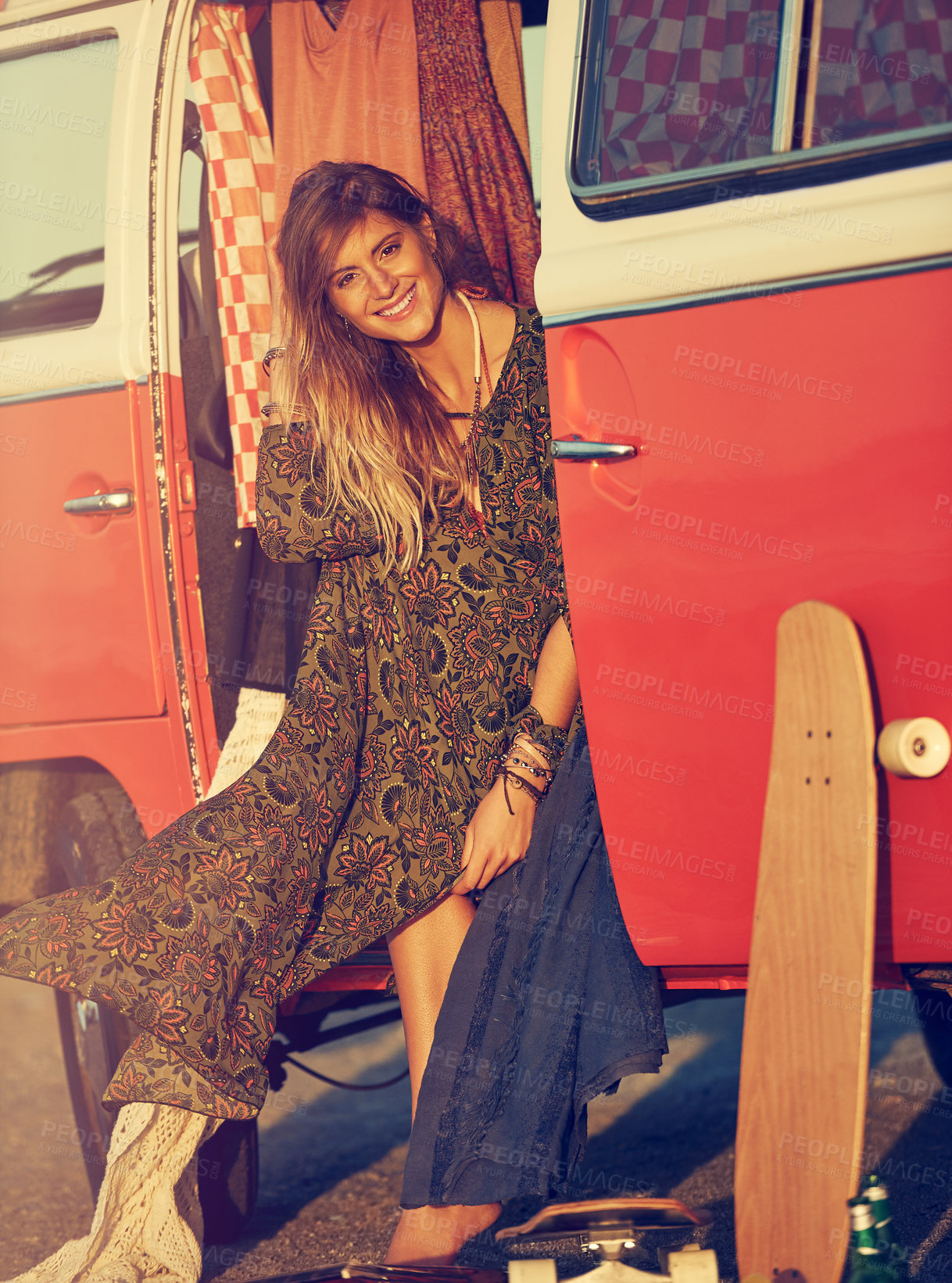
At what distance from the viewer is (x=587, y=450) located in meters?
1.86

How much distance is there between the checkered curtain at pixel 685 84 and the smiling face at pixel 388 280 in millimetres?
501

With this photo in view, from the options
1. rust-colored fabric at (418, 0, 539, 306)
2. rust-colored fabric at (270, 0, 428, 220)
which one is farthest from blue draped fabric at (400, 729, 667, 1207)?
rust-colored fabric at (270, 0, 428, 220)

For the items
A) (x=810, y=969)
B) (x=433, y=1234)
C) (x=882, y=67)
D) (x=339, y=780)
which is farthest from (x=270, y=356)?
(x=433, y=1234)

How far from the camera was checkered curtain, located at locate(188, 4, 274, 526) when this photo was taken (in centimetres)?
261

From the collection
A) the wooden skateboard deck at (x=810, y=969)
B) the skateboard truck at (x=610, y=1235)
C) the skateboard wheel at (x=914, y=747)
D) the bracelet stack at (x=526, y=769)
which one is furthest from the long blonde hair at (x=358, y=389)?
the skateboard truck at (x=610, y=1235)

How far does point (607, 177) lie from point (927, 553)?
76 centimetres

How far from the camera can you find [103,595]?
8.22 feet

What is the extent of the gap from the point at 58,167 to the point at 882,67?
1.82 m

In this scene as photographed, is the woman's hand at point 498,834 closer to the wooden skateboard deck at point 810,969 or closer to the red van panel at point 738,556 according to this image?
the red van panel at point 738,556

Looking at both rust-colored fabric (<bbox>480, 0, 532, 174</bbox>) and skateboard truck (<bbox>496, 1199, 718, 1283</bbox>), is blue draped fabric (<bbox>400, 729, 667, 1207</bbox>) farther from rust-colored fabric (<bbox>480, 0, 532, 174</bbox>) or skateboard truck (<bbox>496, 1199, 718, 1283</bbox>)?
rust-colored fabric (<bbox>480, 0, 532, 174</bbox>)

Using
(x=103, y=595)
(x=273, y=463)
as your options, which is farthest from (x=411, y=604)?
(x=103, y=595)

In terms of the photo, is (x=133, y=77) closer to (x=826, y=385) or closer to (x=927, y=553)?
(x=826, y=385)

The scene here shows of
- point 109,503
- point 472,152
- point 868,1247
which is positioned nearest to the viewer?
point 868,1247

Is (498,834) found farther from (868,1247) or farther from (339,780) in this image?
(868,1247)
